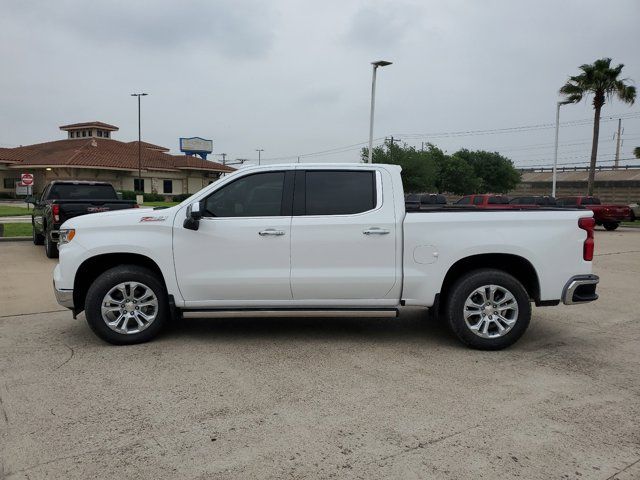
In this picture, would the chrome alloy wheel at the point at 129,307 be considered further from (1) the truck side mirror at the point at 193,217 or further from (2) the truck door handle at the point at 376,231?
(2) the truck door handle at the point at 376,231

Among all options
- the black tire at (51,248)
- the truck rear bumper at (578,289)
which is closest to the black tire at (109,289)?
the truck rear bumper at (578,289)

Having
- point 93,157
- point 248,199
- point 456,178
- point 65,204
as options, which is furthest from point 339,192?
point 456,178

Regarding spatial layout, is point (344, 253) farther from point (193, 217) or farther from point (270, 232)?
point (193, 217)

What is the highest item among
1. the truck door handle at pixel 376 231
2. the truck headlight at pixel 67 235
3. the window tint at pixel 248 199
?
the window tint at pixel 248 199

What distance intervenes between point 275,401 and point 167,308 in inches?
76.9

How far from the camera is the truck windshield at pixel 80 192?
1284 centimetres

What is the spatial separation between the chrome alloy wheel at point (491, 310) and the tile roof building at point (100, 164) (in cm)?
4200

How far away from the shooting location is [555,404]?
403cm

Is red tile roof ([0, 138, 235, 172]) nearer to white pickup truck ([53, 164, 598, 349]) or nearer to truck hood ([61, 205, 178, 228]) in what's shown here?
truck hood ([61, 205, 178, 228])

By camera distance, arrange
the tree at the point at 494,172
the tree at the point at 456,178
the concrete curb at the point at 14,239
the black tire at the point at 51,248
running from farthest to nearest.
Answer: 1. the tree at the point at 494,172
2. the tree at the point at 456,178
3. the concrete curb at the point at 14,239
4. the black tire at the point at 51,248

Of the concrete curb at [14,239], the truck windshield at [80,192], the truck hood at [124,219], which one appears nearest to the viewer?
the truck hood at [124,219]

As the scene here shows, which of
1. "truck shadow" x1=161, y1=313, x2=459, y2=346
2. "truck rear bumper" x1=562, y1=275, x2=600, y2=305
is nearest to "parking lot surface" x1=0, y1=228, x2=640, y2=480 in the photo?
"truck shadow" x1=161, y1=313, x2=459, y2=346

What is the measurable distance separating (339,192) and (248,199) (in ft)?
3.04

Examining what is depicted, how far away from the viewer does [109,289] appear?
5.32m
